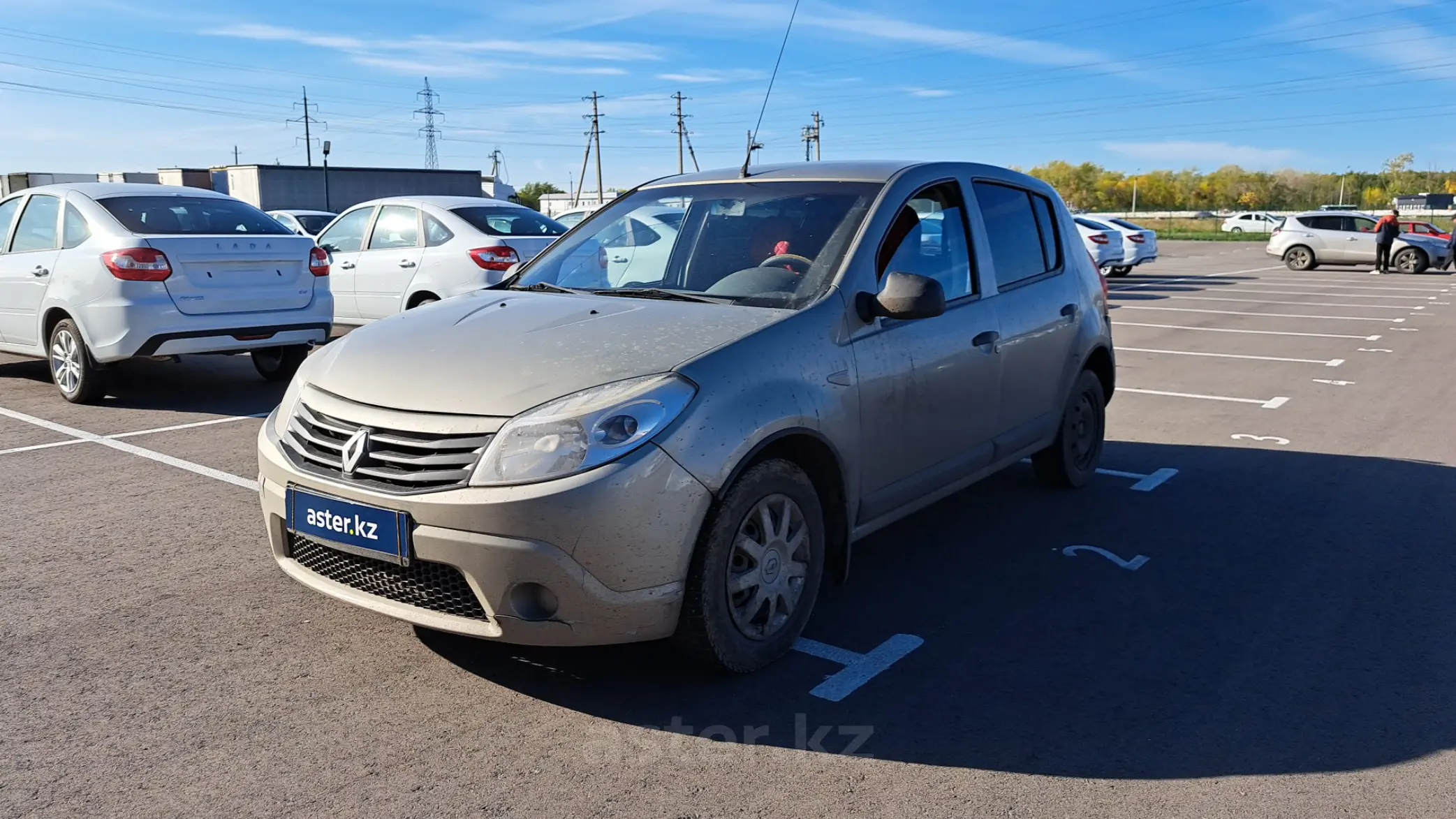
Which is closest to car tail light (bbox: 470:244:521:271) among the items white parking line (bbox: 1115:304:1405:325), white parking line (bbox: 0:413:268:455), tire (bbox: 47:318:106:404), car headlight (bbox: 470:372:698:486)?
white parking line (bbox: 0:413:268:455)

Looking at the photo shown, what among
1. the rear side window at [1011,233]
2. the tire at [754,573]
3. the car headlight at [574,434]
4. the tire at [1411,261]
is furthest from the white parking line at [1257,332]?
the tire at [1411,261]

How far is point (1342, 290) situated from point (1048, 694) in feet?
73.1

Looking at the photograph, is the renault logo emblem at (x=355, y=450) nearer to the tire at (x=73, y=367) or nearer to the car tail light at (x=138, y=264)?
the car tail light at (x=138, y=264)

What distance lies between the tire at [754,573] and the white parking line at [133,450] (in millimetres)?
3413

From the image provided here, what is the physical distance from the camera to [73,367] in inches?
329

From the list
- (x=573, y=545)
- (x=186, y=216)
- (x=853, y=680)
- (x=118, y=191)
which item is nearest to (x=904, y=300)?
(x=853, y=680)

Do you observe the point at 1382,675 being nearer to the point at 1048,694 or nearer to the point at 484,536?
the point at 1048,694

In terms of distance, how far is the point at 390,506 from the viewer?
3219mm

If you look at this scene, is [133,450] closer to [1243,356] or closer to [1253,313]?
[1243,356]

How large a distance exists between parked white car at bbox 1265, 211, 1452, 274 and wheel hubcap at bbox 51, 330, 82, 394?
29888mm

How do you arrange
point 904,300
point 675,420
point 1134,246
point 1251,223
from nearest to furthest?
point 675,420 < point 904,300 < point 1134,246 < point 1251,223

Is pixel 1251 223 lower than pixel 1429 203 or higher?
lower

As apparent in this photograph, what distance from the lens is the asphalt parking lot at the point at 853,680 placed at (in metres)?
2.92

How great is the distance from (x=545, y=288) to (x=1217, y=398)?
6.70 meters
